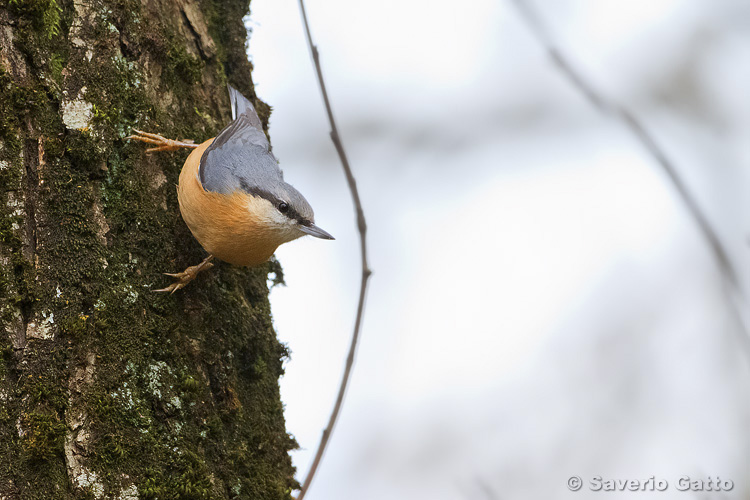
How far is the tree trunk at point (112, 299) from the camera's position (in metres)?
1.89

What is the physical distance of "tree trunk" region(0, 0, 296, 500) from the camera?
1890 millimetres

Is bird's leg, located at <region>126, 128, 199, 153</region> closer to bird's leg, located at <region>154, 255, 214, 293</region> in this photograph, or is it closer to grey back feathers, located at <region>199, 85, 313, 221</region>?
grey back feathers, located at <region>199, 85, 313, 221</region>

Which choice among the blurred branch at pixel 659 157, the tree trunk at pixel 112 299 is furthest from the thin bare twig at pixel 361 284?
the tree trunk at pixel 112 299

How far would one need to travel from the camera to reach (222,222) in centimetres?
256

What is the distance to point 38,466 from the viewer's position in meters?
1.80

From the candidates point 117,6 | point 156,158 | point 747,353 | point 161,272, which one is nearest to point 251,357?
point 161,272

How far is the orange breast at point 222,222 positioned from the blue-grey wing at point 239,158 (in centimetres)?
4

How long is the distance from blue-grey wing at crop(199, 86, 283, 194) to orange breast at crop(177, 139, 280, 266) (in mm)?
39

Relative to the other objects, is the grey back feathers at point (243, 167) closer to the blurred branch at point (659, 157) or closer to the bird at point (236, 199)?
the bird at point (236, 199)

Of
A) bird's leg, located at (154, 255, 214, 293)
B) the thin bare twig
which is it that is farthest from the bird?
the thin bare twig

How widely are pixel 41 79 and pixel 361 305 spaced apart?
63.8 inches

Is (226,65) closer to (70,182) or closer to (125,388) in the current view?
(70,182)

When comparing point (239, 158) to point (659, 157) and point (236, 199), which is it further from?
point (659, 157)

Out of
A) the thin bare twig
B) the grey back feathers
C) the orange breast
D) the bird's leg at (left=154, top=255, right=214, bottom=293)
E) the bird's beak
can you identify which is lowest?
the thin bare twig
